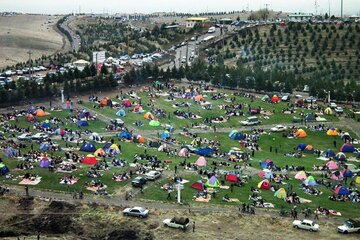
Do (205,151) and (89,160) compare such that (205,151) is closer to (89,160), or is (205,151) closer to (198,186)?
(198,186)

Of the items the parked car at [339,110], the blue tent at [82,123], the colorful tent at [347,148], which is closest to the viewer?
the colorful tent at [347,148]

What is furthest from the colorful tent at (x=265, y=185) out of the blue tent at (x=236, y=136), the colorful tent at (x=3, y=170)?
the colorful tent at (x=3, y=170)

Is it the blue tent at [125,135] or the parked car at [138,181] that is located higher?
the blue tent at [125,135]

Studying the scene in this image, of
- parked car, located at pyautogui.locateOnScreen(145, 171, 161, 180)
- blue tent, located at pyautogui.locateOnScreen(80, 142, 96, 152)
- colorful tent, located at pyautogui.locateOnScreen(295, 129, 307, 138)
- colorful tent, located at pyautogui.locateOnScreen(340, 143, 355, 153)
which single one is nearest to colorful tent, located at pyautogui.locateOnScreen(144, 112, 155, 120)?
blue tent, located at pyautogui.locateOnScreen(80, 142, 96, 152)

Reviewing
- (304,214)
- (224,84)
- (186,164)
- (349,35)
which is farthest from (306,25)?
(304,214)

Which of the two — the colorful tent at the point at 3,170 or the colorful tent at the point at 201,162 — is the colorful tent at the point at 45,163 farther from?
the colorful tent at the point at 201,162

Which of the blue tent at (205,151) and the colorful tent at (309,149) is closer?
the blue tent at (205,151)

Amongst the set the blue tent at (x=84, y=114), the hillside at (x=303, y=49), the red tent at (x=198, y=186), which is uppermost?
the hillside at (x=303, y=49)

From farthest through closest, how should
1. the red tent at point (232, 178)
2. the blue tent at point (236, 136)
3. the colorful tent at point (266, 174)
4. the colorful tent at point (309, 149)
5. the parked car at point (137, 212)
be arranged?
the blue tent at point (236, 136), the colorful tent at point (309, 149), the colorful tent at point (266, 174), the red tent at point (232, 178), the parked car at point (137, 212)
